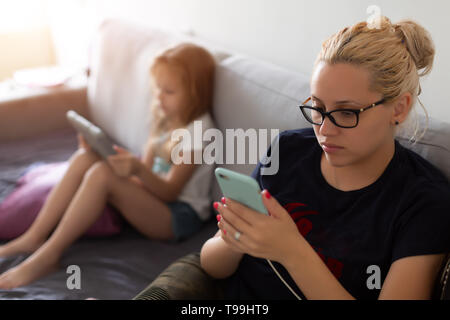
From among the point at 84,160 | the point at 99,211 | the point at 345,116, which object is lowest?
the point at 99,211

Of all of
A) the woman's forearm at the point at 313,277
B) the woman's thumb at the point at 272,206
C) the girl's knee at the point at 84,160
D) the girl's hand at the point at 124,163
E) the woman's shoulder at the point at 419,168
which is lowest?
the girl's knee at the point at 84,160

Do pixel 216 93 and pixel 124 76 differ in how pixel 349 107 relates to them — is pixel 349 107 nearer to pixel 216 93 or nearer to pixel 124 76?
pixel 216 93

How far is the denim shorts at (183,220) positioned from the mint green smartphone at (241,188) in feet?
2.33

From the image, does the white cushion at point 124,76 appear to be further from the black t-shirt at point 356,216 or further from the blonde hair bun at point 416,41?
the blonde hair bun at point 416,41

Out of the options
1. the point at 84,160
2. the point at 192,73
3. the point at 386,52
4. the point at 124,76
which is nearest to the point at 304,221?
the point at 386,52

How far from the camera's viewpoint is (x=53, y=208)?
162cm

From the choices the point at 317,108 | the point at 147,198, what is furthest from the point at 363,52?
the point at 147,198

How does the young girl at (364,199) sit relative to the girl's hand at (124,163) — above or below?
above

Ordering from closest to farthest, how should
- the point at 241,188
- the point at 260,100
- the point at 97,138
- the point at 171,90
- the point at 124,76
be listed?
the point at 241,188
the point at 260,100
the point at 97,138
the point at 171,90
the point at 124,76

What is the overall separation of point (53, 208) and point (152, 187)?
0.36 metres

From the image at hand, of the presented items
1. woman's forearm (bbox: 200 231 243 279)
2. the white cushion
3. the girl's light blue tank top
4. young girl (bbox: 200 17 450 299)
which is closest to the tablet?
the girl's light blue tank top

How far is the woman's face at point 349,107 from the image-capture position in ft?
2.84

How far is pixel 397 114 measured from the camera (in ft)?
2.98

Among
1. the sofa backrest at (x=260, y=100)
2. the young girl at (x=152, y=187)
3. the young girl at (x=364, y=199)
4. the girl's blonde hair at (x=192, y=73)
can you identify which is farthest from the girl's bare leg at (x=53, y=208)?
the young girl at (x=364, y=199)
